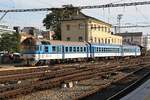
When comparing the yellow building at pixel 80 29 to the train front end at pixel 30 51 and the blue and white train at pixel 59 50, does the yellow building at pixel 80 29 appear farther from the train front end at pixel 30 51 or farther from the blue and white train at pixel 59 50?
the train front end at pixel 30 51

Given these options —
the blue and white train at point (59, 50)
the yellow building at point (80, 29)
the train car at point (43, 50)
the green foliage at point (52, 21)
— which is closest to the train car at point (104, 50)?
the blue and white train at point (59, 50)

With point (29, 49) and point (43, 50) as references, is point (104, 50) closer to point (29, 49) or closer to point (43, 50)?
point (43, 50)

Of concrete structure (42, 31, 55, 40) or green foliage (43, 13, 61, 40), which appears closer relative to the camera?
concrete structure (42, 31, 55, 40)

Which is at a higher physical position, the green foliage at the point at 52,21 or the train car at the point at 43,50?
the green foliage at the point at 52,21

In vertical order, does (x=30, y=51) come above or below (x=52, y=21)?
below

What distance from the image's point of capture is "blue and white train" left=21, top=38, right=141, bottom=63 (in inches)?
1451

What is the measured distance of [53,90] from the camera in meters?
16.8

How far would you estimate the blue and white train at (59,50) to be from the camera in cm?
3684

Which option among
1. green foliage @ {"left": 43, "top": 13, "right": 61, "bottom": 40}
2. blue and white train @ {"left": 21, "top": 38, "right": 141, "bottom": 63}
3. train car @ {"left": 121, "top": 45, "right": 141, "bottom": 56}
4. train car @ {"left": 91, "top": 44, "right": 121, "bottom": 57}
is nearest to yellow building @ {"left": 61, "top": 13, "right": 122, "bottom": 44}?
train car @ {"left": 121, "top": 45, "right": 141, "bottom": 56}

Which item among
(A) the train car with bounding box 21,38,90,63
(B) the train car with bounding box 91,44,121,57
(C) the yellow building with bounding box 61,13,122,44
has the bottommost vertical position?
(B) the train car with bounding box 91,44,121,57

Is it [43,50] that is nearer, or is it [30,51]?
→ [30,51]

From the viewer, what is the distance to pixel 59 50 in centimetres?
4041

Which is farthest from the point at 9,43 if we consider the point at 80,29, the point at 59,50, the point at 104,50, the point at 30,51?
the point at 30,51

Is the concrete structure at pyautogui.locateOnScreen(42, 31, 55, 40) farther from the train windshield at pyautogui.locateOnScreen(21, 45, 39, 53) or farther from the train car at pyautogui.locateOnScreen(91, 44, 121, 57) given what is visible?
the train windshield at pyautogui.locateOnScreen(21, 45, 39, 53)
